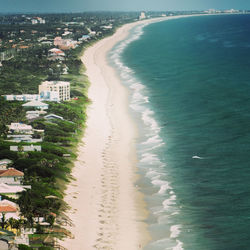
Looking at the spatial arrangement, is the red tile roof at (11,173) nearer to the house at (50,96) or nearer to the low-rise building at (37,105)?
the low-rise building at (37,105)

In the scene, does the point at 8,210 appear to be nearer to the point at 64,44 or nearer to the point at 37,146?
the point at 37,146

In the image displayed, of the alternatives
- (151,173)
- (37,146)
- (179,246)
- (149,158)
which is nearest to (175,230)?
(179,246)

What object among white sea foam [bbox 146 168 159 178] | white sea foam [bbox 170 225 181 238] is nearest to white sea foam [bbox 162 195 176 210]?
white sea foam [bbox 170 225 181 238]

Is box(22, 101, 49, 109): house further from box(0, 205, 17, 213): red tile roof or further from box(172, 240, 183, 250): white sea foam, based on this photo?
box(172, 240, 183, 250): white sea foam

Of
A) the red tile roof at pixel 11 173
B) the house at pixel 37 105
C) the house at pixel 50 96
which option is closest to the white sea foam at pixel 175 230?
the red tile roof at pixel 11 173

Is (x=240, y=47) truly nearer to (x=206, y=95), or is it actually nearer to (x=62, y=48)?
(x=62, y=48)

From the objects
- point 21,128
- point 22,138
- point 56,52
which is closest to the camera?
point 22,138
